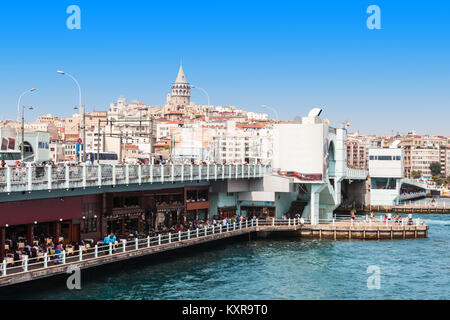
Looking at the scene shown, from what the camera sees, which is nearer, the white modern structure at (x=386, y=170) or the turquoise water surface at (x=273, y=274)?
the turquoise water surface at (x=273, y=274)

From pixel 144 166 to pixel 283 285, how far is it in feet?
43.7

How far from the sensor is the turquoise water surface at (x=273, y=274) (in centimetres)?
3756

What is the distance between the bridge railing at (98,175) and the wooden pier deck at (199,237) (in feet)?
14.7

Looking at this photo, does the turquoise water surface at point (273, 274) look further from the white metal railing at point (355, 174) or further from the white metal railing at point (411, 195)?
the white metal railing at point (411, 195)

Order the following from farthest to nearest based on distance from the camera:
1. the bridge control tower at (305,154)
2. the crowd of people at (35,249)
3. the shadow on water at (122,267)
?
the bridge control tower at (305,154) → the crowd of people at (35,249) → the shadow on water at (122,267)

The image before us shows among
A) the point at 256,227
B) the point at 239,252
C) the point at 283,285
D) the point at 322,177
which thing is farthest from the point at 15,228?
the point at 322,177

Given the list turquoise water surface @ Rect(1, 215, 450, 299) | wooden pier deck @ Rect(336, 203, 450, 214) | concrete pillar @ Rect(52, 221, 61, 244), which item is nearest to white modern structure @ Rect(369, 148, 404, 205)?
wooden pier deck @ Rect(336, 203, 450, 214)

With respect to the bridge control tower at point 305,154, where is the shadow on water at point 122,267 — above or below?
below

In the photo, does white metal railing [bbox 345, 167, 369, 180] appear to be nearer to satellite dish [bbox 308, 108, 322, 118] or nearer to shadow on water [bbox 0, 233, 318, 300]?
satellite dish [bbox 308, 108, 322, 118]

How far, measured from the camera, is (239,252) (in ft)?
176

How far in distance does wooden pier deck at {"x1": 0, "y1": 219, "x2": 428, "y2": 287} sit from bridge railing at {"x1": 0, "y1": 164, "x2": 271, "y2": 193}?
4481 mm

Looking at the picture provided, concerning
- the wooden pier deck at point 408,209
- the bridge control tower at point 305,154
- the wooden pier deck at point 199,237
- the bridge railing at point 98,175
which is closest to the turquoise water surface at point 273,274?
the wooden pier deck at point 199,237

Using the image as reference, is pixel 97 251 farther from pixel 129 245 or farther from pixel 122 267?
pixel 129 245
